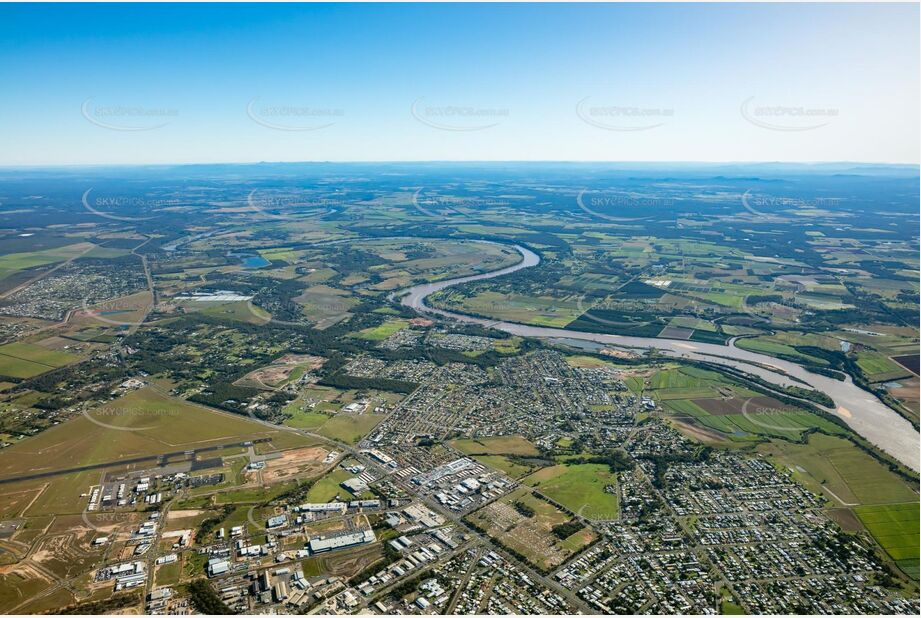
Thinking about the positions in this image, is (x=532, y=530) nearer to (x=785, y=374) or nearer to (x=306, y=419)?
(x=306, y=419)

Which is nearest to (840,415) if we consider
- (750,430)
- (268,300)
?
(750,430)

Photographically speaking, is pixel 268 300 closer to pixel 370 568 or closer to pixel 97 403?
pixel 97 403

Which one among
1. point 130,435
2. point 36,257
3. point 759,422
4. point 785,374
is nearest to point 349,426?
point 130,435

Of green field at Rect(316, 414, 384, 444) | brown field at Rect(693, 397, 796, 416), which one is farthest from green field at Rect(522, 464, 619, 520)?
brown field at Rect(693, 397, 796, 416)

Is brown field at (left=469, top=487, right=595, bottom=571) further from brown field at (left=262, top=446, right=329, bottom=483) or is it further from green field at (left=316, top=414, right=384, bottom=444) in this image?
green field at (left=316, top=414, right=384, bottom=444)

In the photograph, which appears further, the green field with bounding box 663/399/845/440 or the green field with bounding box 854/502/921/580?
the green field with bounding box 663/399/845/440

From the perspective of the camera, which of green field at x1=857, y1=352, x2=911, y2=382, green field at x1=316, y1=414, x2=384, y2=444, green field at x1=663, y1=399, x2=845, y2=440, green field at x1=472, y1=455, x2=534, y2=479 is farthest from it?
green field at x1=857, y1=352, x2=911, y2=382
